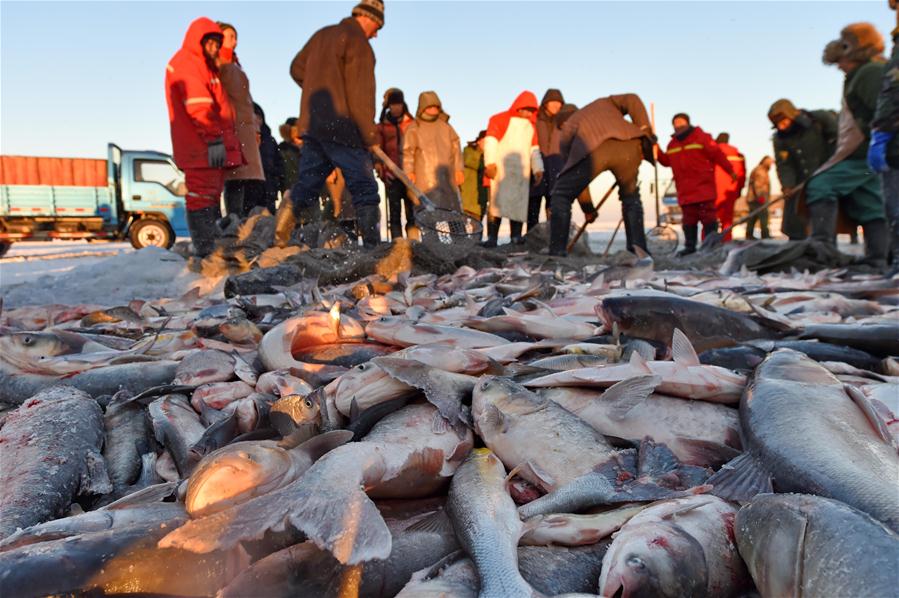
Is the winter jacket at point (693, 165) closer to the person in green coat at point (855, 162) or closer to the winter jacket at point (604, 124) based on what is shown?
the winter jacket at point (604, 124)

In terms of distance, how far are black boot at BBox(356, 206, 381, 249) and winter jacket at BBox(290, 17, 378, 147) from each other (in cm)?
71

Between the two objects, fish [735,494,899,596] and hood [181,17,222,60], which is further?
hood [181,17,222,60]

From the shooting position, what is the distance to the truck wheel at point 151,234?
1669cm

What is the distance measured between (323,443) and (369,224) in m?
5.39

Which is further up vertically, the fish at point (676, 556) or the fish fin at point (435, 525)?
the fish at point (676, 556)

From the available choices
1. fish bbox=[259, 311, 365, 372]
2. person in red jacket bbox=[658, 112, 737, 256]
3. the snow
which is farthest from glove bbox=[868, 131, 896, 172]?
the snow

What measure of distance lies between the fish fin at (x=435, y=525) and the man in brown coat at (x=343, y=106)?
5302mm

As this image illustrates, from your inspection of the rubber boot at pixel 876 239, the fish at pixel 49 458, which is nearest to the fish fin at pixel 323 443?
the fish at pixel 49 458

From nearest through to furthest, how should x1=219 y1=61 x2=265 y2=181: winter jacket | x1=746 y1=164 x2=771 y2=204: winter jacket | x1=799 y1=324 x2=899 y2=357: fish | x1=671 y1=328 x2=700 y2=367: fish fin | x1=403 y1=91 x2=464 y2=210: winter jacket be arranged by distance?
x1=671 y1=328 x2=700 y2=367: fish fin, x1=799 y1=324 x2=899 y2=357: fish, x1=219 y1=61 x2=265 y2=181: winter jacket, x1=403 y1=91 x2=464 y2=210: winter jacket, x1=746 y1=164 x2=771 y2=204: winter jacket

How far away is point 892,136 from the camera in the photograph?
5.62m

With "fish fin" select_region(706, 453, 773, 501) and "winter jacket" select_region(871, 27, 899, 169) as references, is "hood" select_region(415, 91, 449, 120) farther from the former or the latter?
"fish fin" select_region(706, 453, 773, 501)

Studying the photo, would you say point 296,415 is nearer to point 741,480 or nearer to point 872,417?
point 741,480

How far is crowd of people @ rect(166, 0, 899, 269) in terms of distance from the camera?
6.32m

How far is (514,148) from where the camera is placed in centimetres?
1105
